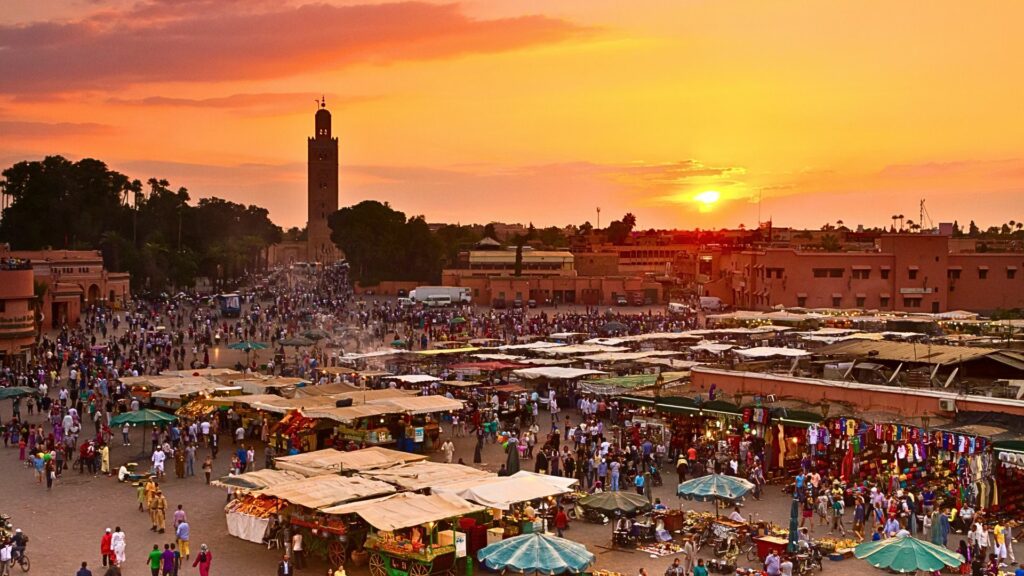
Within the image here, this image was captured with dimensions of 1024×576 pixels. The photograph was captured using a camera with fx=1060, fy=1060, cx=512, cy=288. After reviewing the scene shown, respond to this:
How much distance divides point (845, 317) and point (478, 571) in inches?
1269

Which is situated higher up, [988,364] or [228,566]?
[988,364]

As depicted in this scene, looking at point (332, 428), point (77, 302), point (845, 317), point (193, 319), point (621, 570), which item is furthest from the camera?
point (77, 302)

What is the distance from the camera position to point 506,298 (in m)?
80.5

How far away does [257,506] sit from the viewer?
18.4 m

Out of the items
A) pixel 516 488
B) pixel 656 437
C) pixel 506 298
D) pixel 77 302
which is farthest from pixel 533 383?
pixel 506 298

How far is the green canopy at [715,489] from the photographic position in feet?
59.7

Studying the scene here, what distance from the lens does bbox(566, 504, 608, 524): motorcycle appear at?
19.9m

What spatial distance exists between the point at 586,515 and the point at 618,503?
2445 millimetres

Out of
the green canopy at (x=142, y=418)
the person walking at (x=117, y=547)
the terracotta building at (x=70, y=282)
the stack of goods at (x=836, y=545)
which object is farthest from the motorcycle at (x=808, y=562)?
the terracotta building at (x=70, y=282)

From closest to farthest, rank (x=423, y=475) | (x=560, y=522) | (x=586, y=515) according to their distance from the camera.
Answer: (x=423, y=475) → (x=560, y=522) → (x=586, y=515)

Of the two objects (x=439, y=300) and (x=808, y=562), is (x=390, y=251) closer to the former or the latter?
(x=439, y=300)

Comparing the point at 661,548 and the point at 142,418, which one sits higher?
the point at 142,418

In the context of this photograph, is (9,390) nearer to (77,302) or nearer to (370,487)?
(370,487)

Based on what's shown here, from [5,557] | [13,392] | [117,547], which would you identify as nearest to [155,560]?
[117,547]
